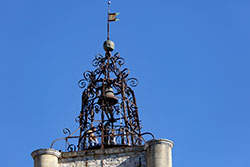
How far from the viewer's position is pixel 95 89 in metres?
33.7

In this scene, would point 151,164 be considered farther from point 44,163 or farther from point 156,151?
point 44,163

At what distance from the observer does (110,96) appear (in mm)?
33375

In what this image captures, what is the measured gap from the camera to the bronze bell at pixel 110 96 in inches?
1314

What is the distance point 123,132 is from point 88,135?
1.27 m

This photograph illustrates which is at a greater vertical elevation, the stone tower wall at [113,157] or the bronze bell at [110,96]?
the bronze bell at [110,96]

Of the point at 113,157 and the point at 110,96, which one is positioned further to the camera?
the point at 110,96

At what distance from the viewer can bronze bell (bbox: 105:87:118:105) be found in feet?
109

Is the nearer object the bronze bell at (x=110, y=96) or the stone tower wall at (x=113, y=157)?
the stone tower wall at (x=113, y=157)

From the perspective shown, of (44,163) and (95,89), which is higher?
(95,89)

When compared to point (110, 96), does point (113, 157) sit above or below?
below

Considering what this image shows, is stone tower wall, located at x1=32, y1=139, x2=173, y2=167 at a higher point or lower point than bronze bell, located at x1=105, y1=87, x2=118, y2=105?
lower

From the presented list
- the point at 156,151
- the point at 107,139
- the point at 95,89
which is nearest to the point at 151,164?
the point at 156,151

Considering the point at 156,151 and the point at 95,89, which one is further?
the point at 95,89

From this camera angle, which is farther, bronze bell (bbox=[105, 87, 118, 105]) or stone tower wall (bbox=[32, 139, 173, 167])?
bronze bell (bbox=[105, 87, 118, 105])
